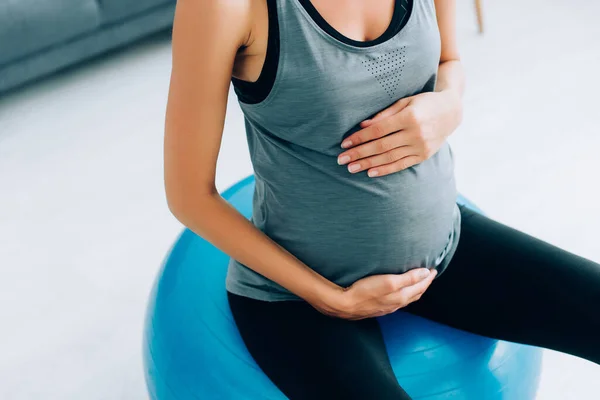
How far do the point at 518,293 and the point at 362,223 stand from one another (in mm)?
260

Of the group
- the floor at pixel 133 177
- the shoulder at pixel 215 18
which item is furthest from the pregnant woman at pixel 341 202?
the floor at pixel 133 177

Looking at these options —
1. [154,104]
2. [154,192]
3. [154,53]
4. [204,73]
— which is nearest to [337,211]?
[204,73]

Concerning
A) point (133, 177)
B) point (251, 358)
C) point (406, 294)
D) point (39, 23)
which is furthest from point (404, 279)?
point (39, 23)

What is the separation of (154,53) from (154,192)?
92 cm

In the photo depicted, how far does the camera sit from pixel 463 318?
96cm

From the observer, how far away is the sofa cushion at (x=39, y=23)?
2174mm

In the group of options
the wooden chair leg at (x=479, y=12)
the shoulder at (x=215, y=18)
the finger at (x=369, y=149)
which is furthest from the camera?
the wooden chair leg at (x=479, y=12)

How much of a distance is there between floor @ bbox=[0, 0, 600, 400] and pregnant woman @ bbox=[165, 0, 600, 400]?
551 mm

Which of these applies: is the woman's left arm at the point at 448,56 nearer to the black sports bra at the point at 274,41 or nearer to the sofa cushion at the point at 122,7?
the black sports bra at the point at 274,41

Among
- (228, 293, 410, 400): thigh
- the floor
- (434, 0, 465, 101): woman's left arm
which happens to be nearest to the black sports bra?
(434, 0, 465, 101): woman's left arm

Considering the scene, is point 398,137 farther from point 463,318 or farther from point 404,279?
point 463,318

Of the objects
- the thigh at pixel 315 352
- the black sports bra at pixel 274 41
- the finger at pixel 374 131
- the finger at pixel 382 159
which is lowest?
the thigh at pixel 315 352

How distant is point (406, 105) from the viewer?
86 cm

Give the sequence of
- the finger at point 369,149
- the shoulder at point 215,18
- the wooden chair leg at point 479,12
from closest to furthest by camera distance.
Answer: the shoulder at point 215,18, the finger at point 369,149, the wooden chair leg at point 479,12
